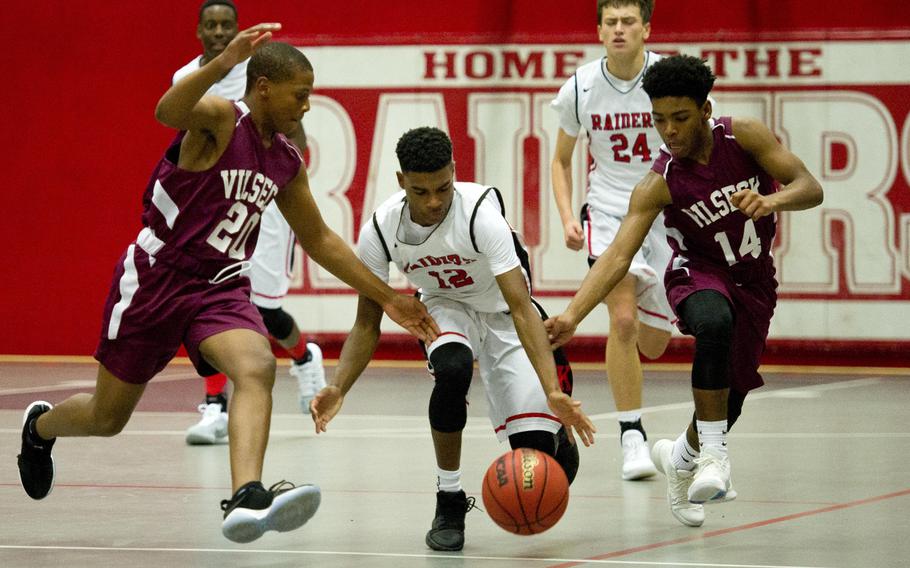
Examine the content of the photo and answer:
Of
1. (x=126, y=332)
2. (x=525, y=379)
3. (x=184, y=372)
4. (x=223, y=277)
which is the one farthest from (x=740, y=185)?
(x=184, y=372)

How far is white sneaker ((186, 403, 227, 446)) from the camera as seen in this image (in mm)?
8164

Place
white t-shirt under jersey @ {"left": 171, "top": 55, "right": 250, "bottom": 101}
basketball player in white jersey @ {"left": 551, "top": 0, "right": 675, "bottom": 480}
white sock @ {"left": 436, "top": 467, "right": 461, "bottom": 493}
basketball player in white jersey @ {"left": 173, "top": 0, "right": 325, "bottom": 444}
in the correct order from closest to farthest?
white sock @ {"left": 436, "top": 467, "right": 461, "bottom": 493} < basketball player in white jersey @ {"left": 551, "top": 0, "right": 675, "bottom": 480} < basketball player in white jersey @ {"left": 173, "top": 0, "right": 325, "bottom": 444} < white t-shirt under jersey @ {"left": 171, "top": 55, "right": 250, "bottom": 101}

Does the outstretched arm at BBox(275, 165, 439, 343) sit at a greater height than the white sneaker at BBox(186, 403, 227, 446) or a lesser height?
greater

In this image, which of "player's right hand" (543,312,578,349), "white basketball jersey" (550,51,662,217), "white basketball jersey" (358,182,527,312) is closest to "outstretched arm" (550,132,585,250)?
"white basketball jersey" (550,51,662,217)

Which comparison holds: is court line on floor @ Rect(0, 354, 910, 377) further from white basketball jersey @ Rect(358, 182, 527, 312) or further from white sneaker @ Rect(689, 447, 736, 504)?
white sneaker @ Rect(689, 447, 736, 504)

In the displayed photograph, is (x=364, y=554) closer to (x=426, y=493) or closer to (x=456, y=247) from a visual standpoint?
(x=456, y=247)

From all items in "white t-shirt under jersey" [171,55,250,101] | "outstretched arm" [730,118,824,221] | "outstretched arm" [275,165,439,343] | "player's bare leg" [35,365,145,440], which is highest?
"white t-shirt under jersey" [171,55,250,101]

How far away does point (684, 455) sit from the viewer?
5.91m

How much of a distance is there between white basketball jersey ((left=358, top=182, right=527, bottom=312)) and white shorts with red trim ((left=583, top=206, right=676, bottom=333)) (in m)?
1.76

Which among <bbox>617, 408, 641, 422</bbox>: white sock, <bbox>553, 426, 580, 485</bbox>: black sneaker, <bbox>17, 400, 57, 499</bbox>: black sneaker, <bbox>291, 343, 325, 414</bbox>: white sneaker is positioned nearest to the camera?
<bbox>553, 426, 580, 485</bbox>: black sneaker

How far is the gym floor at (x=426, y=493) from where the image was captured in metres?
5.29

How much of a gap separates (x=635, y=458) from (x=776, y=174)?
1792mm

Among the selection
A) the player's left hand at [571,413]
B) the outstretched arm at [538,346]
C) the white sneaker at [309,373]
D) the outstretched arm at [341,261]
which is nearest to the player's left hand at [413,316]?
the outstretched arm at [341,261]

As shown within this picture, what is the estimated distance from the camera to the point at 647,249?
25.1 feet
